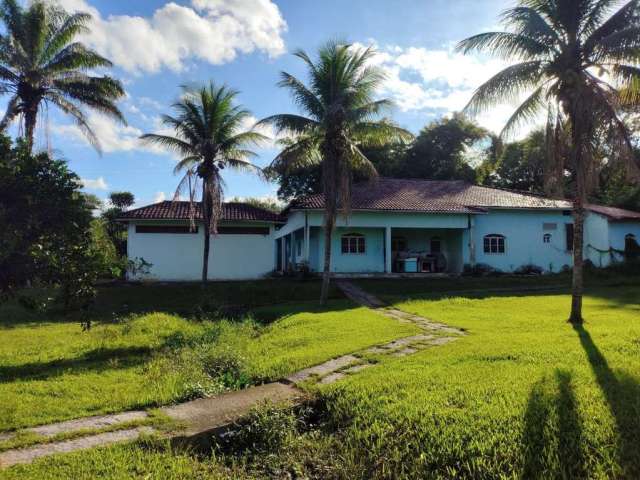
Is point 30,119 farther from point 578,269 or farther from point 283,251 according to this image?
point 578,269

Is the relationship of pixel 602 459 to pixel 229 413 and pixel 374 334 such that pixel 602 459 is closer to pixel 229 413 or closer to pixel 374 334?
pixel 229 413

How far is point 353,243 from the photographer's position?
867 inches

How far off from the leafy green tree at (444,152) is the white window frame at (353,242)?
47.2 feet

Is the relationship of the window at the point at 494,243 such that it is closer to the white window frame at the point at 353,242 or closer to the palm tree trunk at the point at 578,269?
the white window frame at the point at 353,242

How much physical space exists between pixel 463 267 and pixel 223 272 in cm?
1138

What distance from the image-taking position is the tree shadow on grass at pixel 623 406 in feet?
12.1

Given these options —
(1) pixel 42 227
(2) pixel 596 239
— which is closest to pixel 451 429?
(1) pixel 42 227

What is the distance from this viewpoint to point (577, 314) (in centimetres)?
1050

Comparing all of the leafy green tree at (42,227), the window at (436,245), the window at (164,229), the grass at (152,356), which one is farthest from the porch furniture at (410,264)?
the leafy green tree at (42,227)

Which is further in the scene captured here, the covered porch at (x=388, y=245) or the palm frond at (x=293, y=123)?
the covered porch at (x=388, y=245)

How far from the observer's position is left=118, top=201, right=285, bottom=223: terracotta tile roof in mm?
21734

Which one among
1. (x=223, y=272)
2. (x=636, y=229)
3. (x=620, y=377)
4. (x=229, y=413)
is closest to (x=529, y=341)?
(x=620, y=377)

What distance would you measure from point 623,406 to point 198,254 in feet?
65.1

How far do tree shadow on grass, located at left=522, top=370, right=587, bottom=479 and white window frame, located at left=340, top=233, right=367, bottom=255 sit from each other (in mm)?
16706
